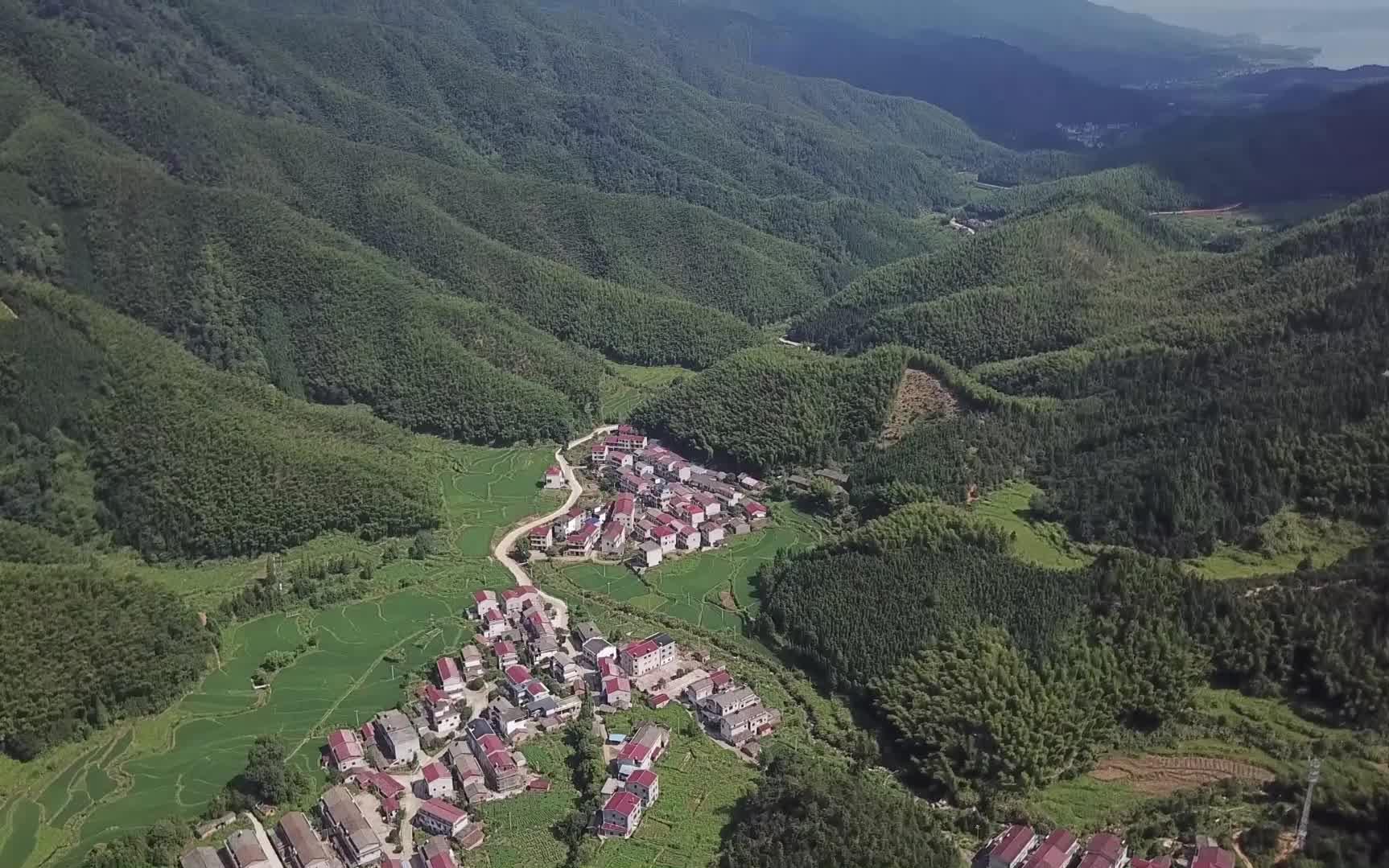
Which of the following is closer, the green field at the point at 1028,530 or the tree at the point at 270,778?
the tree at the point at 270,778

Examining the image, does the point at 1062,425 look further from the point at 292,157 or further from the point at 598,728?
the point at 292,157

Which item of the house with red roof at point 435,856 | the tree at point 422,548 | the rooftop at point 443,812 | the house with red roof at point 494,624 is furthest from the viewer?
the tree at point 422,548

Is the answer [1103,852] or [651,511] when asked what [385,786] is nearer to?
[1103,852]

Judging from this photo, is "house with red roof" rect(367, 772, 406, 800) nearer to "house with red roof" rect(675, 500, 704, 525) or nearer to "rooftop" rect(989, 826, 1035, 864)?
"rooftop" rect(989, 826, 1035, 864)

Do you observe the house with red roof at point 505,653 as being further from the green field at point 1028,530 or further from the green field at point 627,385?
the green field at point 627,385

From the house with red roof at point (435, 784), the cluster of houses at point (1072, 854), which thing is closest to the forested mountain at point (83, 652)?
the house with red roof at point (435, 784)
